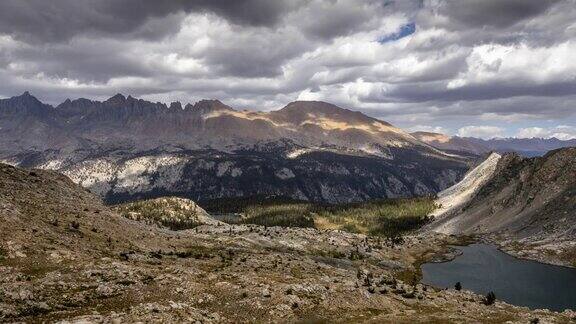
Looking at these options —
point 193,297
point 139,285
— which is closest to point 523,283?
point 193,297

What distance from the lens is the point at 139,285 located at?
6600 cm

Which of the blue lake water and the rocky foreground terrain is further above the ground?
the rocky foreground terrain

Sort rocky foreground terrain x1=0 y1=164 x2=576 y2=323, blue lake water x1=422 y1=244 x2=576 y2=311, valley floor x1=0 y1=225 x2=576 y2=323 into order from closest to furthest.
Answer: valley floor x1=0 y1=225 x2=576 y2=323 < rocky foreground terrain x1=0 y1=164 x2=576 y2=323 < blue lake water x1=422 y1=244 x2=576 y2=311

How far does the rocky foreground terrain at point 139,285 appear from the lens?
57.3 meters

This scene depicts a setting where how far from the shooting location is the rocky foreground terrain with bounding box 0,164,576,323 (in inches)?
2256

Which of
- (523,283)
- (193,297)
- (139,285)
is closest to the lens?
(193,297)

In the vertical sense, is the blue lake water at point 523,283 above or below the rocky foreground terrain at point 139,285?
below

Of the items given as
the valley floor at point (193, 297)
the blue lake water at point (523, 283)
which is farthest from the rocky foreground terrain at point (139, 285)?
the blue lake water at point (523, 283)

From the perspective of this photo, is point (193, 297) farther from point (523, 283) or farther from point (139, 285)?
point (523, 283)

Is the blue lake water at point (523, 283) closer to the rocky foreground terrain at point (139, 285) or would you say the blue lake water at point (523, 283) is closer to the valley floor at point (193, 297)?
the rocky foreground terrain at point (139, 285)

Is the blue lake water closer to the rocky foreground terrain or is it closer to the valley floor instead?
the rocky foreground terrain

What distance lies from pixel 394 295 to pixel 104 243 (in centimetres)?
5559

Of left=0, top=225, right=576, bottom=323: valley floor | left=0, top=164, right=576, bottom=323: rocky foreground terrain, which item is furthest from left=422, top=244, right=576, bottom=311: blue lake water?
left=0, top=225, right=576, bottom=323: valley floor

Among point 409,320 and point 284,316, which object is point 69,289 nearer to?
point 284,316
